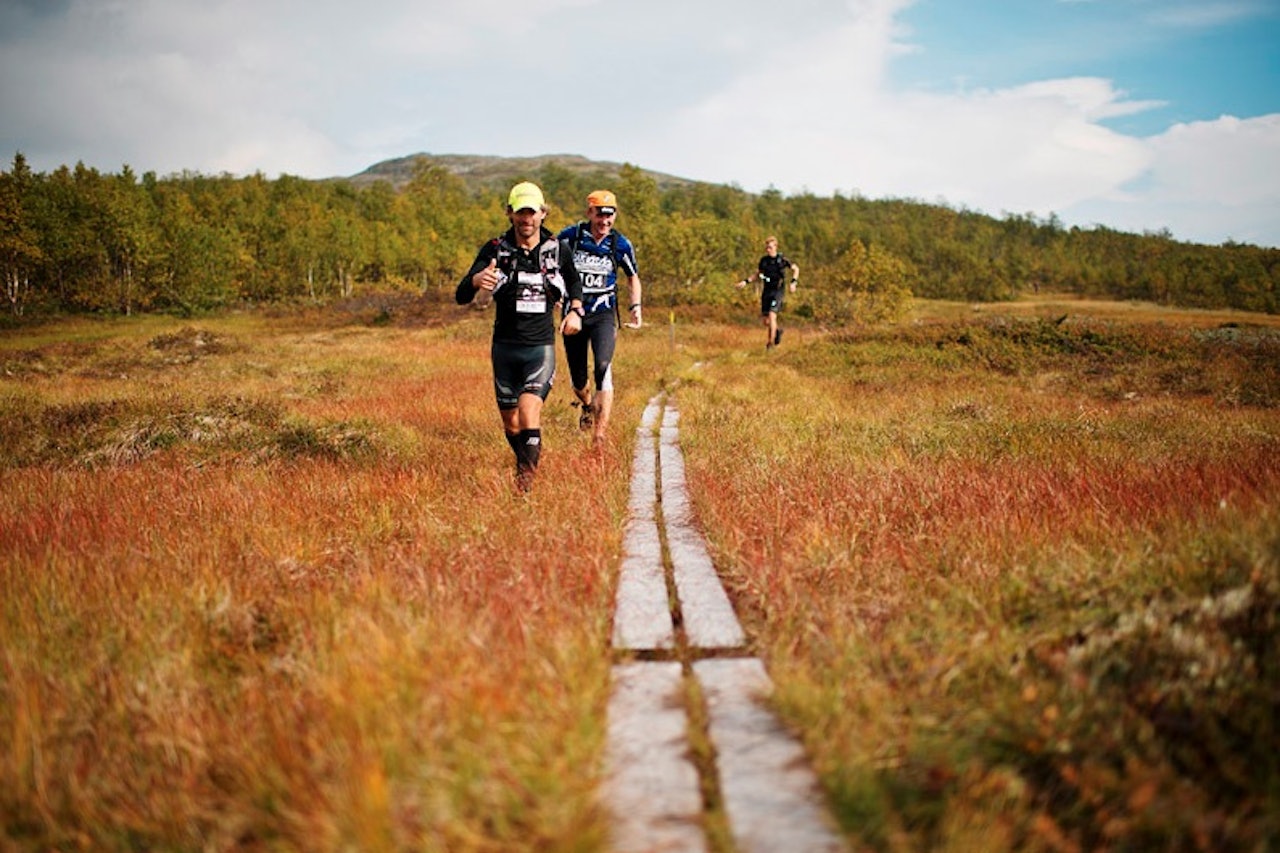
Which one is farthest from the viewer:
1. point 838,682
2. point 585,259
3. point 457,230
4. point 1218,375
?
point 457,230

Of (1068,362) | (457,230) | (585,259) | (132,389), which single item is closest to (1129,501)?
(585,259)

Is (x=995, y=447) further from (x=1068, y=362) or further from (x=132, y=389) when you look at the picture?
(x=132, y=389)

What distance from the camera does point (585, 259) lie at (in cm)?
803

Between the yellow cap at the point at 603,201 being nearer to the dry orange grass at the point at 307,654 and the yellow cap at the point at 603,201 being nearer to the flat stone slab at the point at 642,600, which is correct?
the dry orange grass at the point at 307,654

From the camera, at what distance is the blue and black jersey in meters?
7.92

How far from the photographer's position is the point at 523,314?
19.5 ft

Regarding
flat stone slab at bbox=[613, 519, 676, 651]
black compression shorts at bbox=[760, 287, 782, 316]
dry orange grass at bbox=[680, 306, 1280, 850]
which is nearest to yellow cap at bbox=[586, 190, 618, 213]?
dry orange grass at bbox=[680, 306, 1280, 850]

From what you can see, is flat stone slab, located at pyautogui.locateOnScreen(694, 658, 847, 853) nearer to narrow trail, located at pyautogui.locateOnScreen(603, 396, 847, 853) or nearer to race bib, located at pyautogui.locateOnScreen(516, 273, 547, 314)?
narrow trail, located at pyautogui.locateOnScreen(603, 396, 847, 853)

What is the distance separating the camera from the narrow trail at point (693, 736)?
1.93 metres

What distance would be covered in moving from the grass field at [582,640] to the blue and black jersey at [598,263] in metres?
2.17

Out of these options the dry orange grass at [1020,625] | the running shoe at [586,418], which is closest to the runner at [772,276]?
the running shoe at [586,418]

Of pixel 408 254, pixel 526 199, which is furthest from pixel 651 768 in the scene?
pixel 408 254

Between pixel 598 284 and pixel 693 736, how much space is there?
6232 millimetres

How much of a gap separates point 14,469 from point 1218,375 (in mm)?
18796
